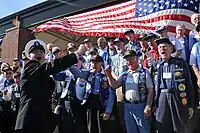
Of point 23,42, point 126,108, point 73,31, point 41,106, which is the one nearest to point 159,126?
point 126,108

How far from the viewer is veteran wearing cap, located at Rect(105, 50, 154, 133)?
17.3 feet

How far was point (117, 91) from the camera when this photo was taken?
20.5 ft

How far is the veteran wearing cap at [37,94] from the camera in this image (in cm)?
459

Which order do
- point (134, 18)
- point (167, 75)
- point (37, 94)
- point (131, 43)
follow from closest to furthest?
point (37, 94)
point (167, 75)
point (131, 43)
point (134, 18)

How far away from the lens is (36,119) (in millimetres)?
4684

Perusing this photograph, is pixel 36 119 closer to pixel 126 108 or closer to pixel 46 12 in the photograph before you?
pixel 126 108

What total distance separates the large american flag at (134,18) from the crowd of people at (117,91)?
2.38m

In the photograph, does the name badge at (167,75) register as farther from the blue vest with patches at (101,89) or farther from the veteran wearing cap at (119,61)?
the veteran wearing cap at (119,61)

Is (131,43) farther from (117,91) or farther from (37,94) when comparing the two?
(37,94)

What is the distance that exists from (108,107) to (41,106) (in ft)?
4.52

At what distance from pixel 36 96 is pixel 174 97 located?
1925mm

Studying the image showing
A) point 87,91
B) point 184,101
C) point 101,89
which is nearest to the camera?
point 184,101

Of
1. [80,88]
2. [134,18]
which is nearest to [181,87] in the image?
[80,88]

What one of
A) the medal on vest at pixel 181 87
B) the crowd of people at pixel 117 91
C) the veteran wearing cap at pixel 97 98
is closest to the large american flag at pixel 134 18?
the crowd of people at pixel 117 91
